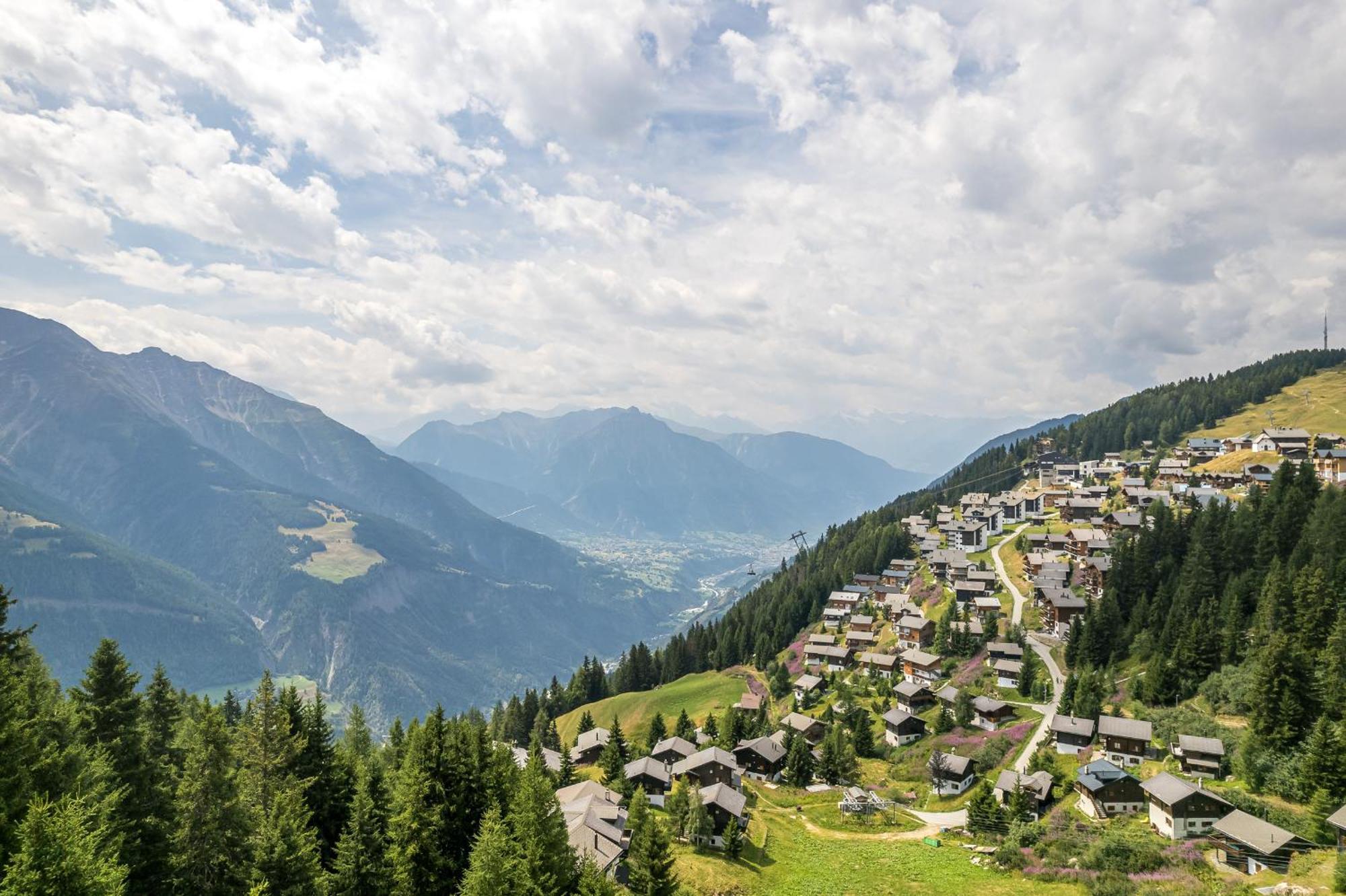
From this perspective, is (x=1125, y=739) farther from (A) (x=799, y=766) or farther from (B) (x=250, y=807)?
(B) (x=250, y=807)

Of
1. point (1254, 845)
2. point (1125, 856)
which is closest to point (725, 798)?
point (1125, 856)

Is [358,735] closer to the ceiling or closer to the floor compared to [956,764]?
closer to the ceiling

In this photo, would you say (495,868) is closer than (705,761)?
Yes

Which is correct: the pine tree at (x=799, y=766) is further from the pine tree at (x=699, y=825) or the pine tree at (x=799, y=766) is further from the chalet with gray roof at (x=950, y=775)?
the pine tree at (x=699, y=825)

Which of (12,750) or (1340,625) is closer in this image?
(12,750)

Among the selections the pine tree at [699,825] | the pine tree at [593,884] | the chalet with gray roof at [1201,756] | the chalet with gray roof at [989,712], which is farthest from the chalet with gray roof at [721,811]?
the chalet with gray roof at [989,712]

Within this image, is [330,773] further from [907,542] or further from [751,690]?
[907,542]

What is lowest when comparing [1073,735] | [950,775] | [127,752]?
[950,775]

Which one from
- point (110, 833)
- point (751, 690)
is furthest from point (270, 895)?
point (751, 690)
